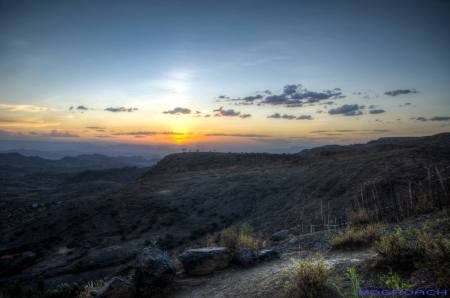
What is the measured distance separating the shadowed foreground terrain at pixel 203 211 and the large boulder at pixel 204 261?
6.97 metres

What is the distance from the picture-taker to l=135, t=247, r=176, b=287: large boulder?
7.25 meters

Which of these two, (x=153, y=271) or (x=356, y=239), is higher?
(x=356, y=239)

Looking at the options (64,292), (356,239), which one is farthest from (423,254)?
(64,292)

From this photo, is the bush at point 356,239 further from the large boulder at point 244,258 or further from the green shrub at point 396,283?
the green shrub at point 396,283

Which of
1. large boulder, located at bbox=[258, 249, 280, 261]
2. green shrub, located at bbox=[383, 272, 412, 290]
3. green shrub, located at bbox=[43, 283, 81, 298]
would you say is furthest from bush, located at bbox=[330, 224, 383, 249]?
green shrub, located at bbox=[43, 283, 81, 298]

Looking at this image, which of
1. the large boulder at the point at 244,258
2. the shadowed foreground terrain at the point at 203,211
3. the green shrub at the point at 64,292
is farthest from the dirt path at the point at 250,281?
the shadowed foreground terrain at the point at 203,211

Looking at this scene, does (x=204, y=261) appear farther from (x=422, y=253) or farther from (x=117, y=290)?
(x=422, y=253)

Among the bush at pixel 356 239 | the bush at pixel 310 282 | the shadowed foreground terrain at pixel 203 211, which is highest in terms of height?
the bush at pixel 310 282

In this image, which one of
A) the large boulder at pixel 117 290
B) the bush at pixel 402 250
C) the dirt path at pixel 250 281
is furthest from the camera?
the large boulder at pixel 117 290

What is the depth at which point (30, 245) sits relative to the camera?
24.8 metres

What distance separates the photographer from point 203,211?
27.8 meters

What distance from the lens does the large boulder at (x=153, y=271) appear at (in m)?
7.25

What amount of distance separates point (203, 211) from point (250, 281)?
21377 millimetres

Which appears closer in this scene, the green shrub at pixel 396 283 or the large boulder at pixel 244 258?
the green shrub at pixel 396 283
